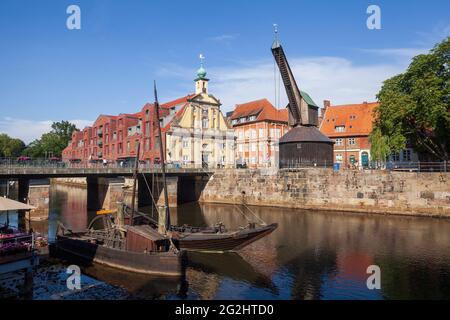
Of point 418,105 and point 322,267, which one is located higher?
point 418,105

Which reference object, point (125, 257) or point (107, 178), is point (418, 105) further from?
point (107, 178)

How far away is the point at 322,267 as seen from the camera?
23.2 metres

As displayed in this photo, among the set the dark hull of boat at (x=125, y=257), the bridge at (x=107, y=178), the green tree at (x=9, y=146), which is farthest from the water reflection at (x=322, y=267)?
the green tree at (x=9, y=146)

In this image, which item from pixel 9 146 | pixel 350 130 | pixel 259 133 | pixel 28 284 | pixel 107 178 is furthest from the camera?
pixel 9 146

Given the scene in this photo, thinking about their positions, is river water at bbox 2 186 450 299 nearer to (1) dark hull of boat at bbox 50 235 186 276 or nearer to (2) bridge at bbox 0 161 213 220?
(1) dark hull of boat at bbox 50 235 186 276

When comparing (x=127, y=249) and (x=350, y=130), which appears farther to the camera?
(x=350, y=130)

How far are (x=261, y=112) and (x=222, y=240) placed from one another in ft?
189

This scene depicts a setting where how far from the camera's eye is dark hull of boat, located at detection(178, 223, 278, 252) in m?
25.1

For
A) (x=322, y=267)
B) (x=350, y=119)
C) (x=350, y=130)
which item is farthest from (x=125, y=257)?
(x=350, y=119)

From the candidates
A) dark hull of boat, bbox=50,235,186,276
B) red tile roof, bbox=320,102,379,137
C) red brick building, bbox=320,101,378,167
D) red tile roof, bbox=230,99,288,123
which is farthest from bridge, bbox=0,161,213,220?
red tile roof, bbox=320,102,379,137

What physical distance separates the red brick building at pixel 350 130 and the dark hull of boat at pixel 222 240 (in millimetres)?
43592

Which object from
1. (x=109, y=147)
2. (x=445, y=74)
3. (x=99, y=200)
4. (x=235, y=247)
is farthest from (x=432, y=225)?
(x=109, y=147)

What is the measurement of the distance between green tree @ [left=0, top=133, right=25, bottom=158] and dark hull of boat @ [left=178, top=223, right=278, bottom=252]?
5303 inches
